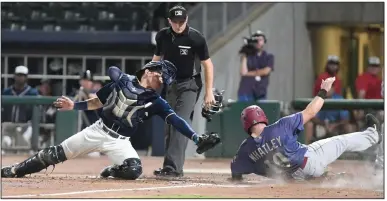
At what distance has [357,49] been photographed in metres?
21.2

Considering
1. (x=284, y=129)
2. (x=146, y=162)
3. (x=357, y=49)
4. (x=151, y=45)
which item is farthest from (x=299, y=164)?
(x=357, y=49)

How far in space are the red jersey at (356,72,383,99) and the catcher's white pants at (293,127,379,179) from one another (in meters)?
4.57

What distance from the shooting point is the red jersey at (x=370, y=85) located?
48.8 ft

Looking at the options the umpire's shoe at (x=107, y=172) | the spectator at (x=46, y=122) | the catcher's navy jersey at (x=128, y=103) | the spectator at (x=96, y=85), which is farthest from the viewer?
the spectator at (x=96, y=85)

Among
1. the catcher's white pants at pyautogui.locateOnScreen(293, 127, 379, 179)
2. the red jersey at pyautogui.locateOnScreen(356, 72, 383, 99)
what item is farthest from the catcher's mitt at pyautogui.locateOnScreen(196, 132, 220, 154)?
the red jersey at pyautogui.locateOnScreen(356, 72, 383, 99)

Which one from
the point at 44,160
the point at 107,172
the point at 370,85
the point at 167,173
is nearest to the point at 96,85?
the point at 370,85

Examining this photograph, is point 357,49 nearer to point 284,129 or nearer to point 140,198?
point 284,129

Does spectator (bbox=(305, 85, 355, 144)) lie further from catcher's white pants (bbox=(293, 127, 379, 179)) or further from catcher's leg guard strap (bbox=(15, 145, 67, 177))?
catcher's leg guard strap (bbox=(15, 145, 67, 177))

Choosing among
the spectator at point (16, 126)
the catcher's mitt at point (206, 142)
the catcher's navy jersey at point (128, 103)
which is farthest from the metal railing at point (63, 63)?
the catcher's mitt at point (206, 142)

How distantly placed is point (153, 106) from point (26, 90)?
6.47 metres

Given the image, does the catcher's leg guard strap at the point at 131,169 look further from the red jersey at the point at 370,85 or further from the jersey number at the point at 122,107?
the red jersey at the point at 370,85

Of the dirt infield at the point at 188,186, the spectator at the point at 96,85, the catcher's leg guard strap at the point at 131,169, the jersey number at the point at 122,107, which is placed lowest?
the dirt infield at the point at 188,186

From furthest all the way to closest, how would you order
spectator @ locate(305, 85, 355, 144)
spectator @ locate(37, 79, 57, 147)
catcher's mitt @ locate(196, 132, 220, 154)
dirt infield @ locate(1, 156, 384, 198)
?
spectator @ locate(37, 79, 57, 147) → spectator @ locate(305, 85, 355, 144) → catcher's mitt @ locate(196, 132, 220, 154) → dirt infield @ locate(1, 156, 384, 198)

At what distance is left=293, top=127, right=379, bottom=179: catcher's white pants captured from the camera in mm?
9719
